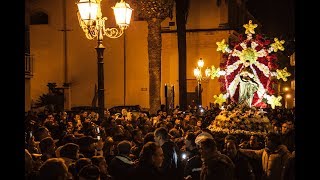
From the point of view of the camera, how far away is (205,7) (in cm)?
4353

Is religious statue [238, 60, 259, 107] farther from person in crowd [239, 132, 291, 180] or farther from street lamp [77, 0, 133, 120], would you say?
person in crowd [239, 132, 291, 180]

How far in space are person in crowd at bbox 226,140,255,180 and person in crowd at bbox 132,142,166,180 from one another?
1362 mm

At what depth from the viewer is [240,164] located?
7402 mm

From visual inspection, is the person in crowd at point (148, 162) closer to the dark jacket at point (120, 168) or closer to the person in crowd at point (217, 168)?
the dark jacket at point (120, 168)

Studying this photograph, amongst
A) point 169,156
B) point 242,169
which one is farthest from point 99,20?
point 242,169

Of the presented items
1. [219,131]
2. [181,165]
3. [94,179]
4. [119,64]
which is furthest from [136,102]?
[94,179]

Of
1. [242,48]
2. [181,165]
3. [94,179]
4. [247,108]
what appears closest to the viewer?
[94,179]

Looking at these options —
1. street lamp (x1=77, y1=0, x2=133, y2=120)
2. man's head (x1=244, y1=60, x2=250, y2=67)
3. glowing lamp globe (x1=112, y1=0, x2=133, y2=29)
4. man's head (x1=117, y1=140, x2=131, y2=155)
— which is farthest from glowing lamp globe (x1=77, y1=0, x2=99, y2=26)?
man's head (x1=244, y1=60, x2=250, y2=67)

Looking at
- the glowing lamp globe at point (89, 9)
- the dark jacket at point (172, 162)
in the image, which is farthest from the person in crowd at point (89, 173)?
the glowing lamp globe at point (89, 9)

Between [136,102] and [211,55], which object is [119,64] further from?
[211,55]

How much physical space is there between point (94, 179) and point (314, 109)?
2.96 meters

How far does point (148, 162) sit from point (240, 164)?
1.60 m

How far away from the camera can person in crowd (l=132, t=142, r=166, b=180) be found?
6.42 m

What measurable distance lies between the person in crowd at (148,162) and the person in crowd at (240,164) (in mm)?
1362
